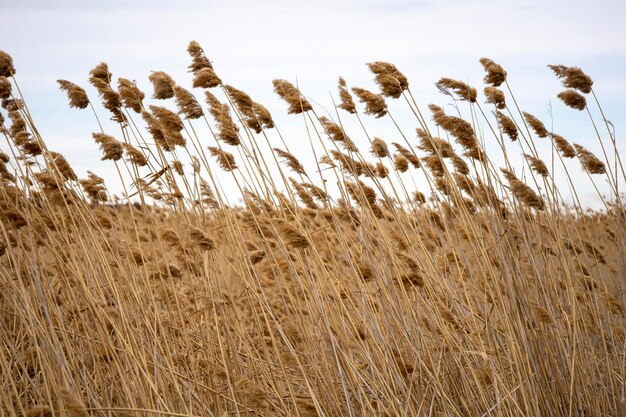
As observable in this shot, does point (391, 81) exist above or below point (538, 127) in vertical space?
above

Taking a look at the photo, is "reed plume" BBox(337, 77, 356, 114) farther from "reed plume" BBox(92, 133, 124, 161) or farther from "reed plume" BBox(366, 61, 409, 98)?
"reed plume" BBox(92, 133, 124, 161)

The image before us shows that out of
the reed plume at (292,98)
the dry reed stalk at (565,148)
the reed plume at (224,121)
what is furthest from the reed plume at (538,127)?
the reed plume at (224,121)

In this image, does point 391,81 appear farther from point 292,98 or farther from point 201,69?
point 201,69

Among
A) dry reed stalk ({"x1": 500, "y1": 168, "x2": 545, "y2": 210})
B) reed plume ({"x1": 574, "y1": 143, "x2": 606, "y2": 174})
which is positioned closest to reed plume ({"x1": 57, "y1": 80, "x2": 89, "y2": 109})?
→ dry reed stalk ({"x1": 500, "y1": 168, "x2": 545, "y2": 210})

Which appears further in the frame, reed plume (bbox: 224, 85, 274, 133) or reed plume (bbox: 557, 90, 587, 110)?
reed plume (bbox: 557, 90, 587, 110)

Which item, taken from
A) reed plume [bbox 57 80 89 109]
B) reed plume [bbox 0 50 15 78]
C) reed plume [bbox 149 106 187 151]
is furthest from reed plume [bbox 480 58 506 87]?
reed plume [bbox 0 50 15 78]

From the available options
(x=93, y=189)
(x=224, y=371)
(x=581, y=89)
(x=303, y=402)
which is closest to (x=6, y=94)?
(x=93, y=189)

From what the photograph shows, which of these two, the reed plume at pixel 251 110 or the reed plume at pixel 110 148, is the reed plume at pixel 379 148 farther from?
the reed plume at pixel 110 148

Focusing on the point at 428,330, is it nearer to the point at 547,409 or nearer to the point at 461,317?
the point at 461,317

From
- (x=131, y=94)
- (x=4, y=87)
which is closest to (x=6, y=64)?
(x=4, y=87)

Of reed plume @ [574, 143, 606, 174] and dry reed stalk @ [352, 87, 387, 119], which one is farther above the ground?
dry reed stalk @ [352, 87, 387, 119]

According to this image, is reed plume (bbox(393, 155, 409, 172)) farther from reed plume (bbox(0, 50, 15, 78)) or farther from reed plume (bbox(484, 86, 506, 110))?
reed plume (bbox(0, 50, 15, 78))

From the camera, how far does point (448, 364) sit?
344 cm

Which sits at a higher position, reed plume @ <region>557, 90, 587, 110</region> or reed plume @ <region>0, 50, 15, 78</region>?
reed plume @ <region>0, 50, 15, 78</region>
